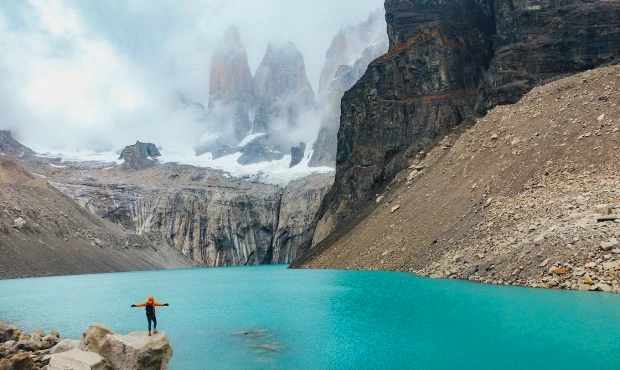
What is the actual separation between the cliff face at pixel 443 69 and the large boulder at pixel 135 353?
52.4 meters

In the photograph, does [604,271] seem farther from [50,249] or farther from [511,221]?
[50,249]

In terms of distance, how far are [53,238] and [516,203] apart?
223 feet

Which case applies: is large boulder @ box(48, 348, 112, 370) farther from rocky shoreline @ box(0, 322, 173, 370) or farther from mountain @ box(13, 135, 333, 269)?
mountain @ box(13, 135, 333, 269)

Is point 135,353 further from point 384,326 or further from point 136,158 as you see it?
point 136,158

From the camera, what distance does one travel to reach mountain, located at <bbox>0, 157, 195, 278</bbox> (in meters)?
66.4

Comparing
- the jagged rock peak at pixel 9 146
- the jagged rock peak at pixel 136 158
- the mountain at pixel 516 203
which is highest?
the jagged rock peak at pixel 9 146

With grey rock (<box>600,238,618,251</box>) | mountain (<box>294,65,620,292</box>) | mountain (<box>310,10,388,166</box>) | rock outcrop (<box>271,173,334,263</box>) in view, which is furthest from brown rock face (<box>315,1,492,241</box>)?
mountain (<box>310,10,388,166</box>)

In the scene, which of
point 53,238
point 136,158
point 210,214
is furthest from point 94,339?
point 136,158

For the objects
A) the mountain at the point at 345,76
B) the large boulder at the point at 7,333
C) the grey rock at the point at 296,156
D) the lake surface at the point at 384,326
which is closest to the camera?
the lake surface at the point at 384,326

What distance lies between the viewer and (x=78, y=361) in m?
12.2

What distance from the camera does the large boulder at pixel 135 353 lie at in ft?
43.8

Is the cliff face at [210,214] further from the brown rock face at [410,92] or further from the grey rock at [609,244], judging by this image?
the grey rock at [609,244]

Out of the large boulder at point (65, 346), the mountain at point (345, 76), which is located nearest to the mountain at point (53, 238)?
the large boulder at point (65, 346)

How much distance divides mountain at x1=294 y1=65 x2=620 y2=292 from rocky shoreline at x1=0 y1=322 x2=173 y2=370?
18.1m
